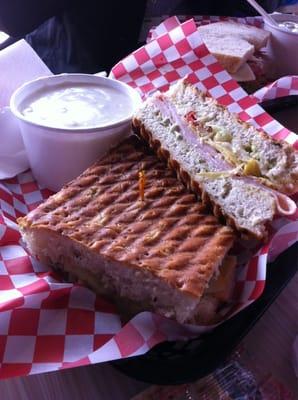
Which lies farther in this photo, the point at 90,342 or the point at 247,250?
the point at 247,250

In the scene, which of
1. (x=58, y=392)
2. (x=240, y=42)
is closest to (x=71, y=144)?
(x=58, y=392)

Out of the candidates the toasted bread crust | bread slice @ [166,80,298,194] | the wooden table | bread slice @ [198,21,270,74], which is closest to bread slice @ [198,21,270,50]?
bread slice @ [198,21,270,74]

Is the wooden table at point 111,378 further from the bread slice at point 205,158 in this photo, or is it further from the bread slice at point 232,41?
the bread slice at point 232,41

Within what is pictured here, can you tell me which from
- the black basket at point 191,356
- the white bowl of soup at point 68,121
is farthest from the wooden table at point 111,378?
the white bowl of soup at point 68,121

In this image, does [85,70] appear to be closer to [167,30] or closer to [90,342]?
[167,30]

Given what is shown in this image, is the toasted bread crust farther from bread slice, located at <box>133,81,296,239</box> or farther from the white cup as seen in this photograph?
the white cup

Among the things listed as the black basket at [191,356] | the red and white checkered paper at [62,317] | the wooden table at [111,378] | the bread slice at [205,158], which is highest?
the bread slice at [205,158]

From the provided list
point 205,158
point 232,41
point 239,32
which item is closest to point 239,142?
point 205,158
